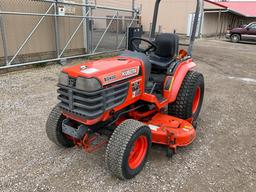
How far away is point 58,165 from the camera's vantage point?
9.64 feet

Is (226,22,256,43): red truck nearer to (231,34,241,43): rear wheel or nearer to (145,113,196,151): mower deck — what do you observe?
(231,34,241,43): rear wheel

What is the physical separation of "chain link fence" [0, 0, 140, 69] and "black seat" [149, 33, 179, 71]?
14.5ft

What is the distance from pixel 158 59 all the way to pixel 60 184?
2286 millimetres

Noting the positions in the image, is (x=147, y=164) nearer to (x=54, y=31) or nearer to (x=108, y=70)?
(x=108, y=70)

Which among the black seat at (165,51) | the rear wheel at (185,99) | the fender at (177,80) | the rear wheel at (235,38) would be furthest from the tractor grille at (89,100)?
the rear wheel at (235,38)

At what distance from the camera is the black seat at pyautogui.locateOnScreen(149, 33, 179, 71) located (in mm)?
3604

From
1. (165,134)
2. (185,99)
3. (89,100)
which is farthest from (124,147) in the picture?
(185,99)

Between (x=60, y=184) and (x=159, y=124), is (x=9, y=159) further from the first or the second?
(x=159, y=124)

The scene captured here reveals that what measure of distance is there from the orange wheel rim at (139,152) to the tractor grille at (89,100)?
1.72 ft

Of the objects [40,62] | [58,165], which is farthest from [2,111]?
[40,62]

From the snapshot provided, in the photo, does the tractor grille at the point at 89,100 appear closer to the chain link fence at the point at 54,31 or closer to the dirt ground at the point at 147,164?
the dirt ground at the point at 147,164

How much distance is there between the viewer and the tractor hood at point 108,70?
2.47 m

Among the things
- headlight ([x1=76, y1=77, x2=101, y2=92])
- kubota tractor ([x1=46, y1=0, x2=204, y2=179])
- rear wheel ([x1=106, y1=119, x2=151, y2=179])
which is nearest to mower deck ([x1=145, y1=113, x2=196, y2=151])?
kubota tractor ([x1=46, y1=0, x2=204, y2=179])

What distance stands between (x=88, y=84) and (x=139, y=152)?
42.3 inches
